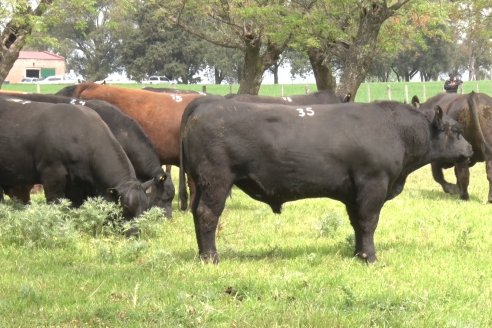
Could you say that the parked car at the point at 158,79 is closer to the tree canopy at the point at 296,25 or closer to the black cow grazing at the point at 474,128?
the tree canopy at the point at 296,25

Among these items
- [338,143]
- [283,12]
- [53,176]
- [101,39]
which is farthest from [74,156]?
[101,39]

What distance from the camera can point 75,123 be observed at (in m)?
9.07

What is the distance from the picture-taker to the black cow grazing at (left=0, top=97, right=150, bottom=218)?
347 inches

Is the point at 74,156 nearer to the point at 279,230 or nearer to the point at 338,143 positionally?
the point at 279,230

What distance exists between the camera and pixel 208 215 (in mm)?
6973

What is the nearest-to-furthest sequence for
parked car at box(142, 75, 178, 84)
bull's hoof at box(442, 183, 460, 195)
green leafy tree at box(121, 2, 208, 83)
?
bull's hoof at box(442, 183, 460, 195) → green leafy tree at box(121, 2, 208, 83) → parked car at box(142, 75, 178, 84)

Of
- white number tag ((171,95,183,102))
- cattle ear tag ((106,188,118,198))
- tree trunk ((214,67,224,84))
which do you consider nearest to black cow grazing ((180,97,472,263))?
cattle ear tag ((106,188,118,198))

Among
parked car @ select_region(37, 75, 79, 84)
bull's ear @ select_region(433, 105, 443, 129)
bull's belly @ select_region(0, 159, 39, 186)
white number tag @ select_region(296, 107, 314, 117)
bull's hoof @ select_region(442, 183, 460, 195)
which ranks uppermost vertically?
parked car @ select_region(37, 75, 79, 84)

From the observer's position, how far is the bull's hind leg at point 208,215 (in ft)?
22.8

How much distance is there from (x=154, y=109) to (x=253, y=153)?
540 centimetres

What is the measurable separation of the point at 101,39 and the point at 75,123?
235 feet

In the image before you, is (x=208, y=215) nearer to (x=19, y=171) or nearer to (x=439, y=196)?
(x=19, y=171)

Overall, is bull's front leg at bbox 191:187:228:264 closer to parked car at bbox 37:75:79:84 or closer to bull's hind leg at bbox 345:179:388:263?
bull's hind leg at bbox 345:179:388:263

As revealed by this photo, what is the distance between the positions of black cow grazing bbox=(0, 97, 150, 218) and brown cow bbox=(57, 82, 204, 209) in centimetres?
257
